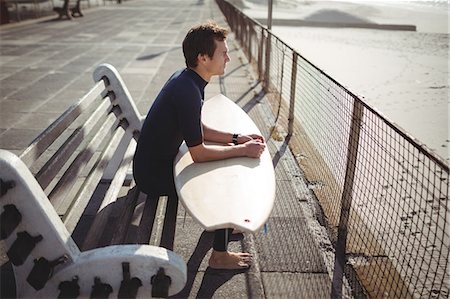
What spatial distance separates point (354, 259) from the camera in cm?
311

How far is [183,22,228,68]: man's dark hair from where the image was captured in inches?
104

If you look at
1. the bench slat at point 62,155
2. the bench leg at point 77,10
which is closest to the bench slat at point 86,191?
the bench slat at point 62,155

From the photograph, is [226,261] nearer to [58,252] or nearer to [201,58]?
[58,252]

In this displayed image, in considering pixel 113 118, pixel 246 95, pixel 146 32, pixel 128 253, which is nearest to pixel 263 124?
pixel 246 95

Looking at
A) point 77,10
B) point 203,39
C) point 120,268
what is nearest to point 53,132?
point 120,268

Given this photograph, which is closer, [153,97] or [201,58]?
[201,58]

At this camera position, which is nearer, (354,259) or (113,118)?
(354,259)

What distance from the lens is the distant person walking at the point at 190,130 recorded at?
2.62 m

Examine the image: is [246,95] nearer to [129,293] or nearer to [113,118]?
[113,118]

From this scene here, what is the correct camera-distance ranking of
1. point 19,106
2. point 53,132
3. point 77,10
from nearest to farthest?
point 53,132 < point 19,106 < point 77,10

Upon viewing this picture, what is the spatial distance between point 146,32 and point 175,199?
1453cm

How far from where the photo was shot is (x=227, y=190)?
2.54 m

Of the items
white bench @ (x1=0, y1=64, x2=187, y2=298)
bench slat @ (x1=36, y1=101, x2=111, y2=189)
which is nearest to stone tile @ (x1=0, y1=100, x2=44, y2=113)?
bench slat @ (x1=36, y1=101, x2=111, y2=189)

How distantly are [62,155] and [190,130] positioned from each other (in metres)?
0.82
